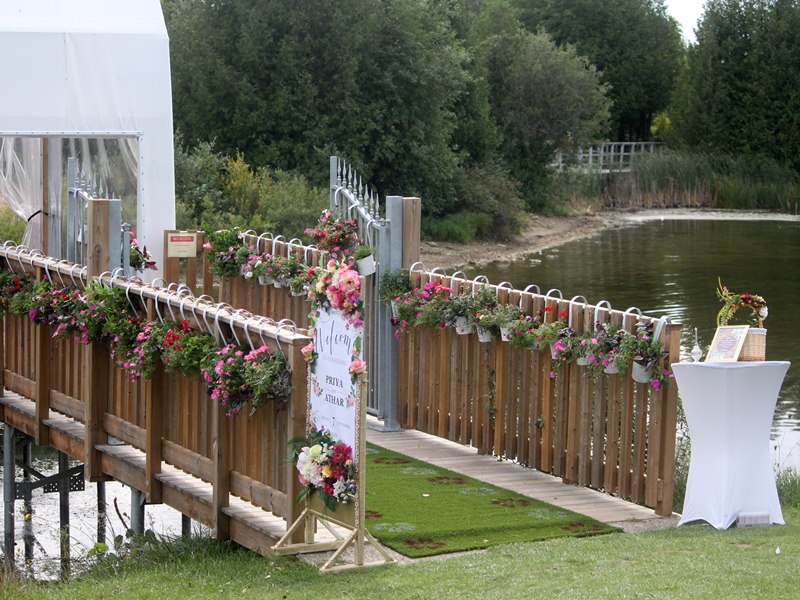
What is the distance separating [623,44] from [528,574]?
5671cm

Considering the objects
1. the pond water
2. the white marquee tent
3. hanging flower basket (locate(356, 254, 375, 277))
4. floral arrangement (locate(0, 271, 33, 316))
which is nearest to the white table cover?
hanging flower basket (locate(356, 254, 375, 277))

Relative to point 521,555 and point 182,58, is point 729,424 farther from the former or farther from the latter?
point 182,58

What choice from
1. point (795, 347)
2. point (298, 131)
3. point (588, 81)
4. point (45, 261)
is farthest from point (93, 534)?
point (588, 81)

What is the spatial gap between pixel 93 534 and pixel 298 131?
74.6 feet

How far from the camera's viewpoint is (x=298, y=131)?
34.8 metres

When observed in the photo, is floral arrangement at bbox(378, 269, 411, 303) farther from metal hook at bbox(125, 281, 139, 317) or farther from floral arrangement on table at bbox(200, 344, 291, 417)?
floral arrangement on table at bbox(200, 344, 291, 417)

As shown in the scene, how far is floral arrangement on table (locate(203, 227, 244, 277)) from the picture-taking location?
40.5 ft

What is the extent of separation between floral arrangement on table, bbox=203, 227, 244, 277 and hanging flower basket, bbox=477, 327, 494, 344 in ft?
10.4

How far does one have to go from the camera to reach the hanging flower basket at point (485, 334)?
9.91 meters

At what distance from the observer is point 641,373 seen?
838 cm

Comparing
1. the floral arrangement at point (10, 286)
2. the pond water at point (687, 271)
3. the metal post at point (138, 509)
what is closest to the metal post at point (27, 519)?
the metal post at point (138, 509)

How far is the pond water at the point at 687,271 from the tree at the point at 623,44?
16.2 meters

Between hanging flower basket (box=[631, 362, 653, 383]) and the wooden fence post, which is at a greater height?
hanging flower basket (box=[631, 362, 653, 383])

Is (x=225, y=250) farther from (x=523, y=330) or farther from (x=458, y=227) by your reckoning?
(x=458, y=227)
